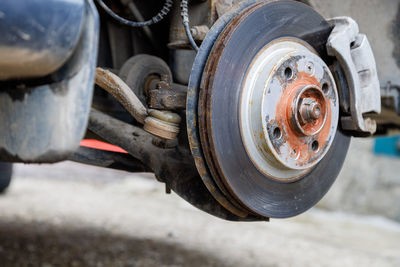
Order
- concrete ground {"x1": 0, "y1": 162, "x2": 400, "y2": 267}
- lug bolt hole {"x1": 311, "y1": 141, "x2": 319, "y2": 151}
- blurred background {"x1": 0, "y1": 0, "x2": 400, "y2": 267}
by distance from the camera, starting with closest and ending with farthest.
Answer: lug bolt hole {"x1": 311, "y1": 141, "x2": 319, "y2": 151}, blurred background {"x1": 0, "y1": 0, "x2": 400, "y2": 267}, concrete ground {"x1": 0, "y1": 162, "x2": 400, "y2": 267}

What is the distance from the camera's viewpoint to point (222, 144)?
2.87 ft

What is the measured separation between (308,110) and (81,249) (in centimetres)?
128

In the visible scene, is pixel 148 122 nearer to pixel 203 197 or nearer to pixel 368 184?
pixel 203 197

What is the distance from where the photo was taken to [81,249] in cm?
186

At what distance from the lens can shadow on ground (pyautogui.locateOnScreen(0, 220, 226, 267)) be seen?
1707 millimetres

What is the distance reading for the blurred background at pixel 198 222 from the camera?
5.57 ft

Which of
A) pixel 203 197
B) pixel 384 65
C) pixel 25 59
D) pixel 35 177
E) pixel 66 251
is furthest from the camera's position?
pixel 35 177

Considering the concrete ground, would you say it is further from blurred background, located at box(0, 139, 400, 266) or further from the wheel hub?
the wheel hub

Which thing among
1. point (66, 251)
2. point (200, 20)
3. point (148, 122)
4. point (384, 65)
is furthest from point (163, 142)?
point (66, 251)

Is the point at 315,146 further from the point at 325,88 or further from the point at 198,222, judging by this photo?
the point at 198,222

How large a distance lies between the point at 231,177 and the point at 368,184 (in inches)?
132

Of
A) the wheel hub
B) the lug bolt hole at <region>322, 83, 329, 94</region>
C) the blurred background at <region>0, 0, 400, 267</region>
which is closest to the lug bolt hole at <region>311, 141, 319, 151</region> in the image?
the wheel hub

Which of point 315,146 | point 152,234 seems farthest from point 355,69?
point 152,234

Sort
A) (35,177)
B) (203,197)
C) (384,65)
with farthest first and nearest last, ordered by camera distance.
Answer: (35,177)
(384,65)
(203,197)
